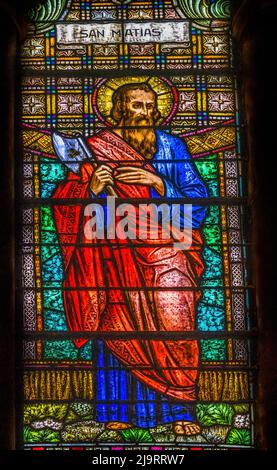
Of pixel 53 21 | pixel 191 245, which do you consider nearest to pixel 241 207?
pixel 191 245

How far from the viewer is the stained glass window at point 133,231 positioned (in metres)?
12.1

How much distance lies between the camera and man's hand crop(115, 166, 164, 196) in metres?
12.7

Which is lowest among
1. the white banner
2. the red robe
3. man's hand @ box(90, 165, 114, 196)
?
the red robe

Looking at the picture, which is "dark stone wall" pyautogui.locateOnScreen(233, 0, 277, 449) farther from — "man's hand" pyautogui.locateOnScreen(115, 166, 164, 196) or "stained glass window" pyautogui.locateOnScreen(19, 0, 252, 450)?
"man's hand" pyautogui.locateOnScreen(115, 166, 164, 196)

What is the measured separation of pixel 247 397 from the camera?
12180 millimetres

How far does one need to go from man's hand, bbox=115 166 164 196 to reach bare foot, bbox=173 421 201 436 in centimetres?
182

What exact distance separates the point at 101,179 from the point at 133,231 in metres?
0.50

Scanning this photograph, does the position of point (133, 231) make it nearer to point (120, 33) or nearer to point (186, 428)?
point (186, 428)

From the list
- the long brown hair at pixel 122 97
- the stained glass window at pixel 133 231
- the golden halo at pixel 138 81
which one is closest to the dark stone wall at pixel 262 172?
the stained glass window at pixel 133 231

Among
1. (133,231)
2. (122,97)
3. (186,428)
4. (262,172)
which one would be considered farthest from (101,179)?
(186,428)

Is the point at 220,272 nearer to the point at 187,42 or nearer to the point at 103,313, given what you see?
the point at 103,313

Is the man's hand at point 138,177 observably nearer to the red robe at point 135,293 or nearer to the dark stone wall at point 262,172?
the red robe at point 135,293

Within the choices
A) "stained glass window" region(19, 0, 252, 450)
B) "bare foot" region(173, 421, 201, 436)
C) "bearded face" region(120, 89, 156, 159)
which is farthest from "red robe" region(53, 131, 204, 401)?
"bearded face" region(120, 89, 156, 159)

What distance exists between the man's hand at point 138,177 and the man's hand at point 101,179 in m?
0.06
